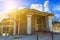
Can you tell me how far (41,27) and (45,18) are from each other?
0.25 meters

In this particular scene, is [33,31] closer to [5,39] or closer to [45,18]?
[45,18]

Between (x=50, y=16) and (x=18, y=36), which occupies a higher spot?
(x=50, y=16)

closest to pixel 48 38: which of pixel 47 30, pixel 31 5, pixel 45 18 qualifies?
pixel 47 30

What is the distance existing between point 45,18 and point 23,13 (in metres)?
0.55

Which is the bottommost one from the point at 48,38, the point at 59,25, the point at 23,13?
the point at 48,38

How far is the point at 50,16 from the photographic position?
14.6 ft

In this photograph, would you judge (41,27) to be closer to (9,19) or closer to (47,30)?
(47,30)

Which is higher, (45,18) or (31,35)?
(45,18)

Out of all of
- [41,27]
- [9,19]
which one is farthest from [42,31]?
[9,19]

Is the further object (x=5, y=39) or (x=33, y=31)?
(x=33, y=31)

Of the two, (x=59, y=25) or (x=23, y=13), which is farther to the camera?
(x=23, y=13)

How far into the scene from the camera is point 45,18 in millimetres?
4617

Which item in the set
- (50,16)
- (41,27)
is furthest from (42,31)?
(50,16)

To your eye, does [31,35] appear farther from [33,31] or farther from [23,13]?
[23,13]
